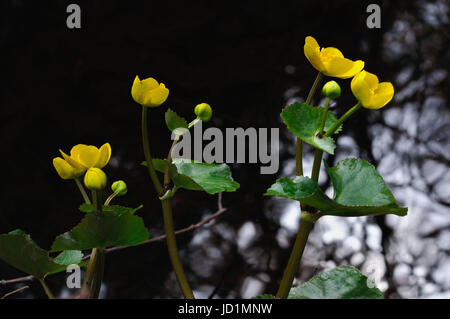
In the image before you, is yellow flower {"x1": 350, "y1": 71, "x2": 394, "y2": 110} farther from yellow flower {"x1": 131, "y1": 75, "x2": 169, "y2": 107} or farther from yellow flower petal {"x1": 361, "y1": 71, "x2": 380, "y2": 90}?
yellow flower {"x1": 131, "y1": 75, "x2": 169, "y2": 107}

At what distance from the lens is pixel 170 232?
1.00 feet

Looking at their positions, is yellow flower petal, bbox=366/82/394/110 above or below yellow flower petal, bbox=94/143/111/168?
above

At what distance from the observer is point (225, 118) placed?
90 centimetres

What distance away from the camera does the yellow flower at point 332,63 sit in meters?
0.30

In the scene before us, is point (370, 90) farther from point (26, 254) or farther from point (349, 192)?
point (26, 254)

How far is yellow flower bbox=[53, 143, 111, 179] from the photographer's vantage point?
0.29 m

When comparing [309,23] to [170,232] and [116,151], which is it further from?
[170,232]

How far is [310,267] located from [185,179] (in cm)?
56

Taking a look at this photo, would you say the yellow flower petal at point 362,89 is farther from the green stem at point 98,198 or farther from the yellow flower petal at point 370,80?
the green stem at point 98,198

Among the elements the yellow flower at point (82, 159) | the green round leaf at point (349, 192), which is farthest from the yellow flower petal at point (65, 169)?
the green round leaf at point (349, 192)

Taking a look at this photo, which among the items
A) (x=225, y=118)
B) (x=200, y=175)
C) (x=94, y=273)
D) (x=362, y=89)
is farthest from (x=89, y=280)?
(x=225, y=118)

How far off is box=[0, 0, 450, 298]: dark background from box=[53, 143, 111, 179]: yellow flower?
0.49 meters

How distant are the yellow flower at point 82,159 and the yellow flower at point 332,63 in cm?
15

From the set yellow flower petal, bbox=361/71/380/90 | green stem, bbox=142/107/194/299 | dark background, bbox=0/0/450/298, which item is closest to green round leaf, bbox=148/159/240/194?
green stem, bbox=142/107/194/299
